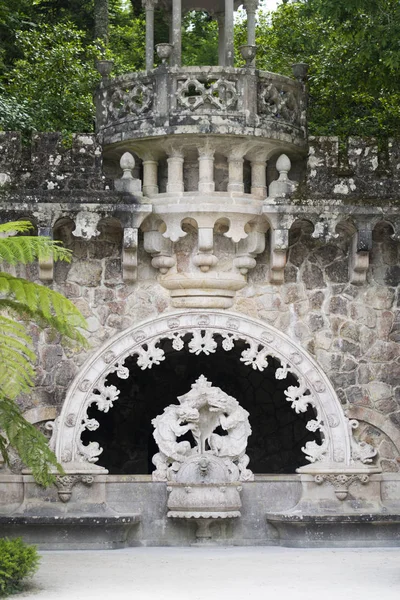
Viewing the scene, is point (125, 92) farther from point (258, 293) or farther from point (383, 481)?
point (383, 481)

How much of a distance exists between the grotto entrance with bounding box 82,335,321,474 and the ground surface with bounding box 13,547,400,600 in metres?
4.04

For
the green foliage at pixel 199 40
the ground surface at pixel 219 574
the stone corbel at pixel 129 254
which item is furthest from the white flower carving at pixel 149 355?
the green foliage at pixel 199 40

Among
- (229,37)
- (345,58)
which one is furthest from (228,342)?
(345,58)

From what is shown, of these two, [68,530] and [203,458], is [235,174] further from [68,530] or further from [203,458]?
[68,530]

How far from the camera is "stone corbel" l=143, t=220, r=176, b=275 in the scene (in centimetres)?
1658

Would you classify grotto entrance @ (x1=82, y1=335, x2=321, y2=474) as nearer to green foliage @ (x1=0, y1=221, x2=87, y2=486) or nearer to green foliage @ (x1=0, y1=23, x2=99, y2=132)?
green foliage @ (x1=0, y1=23, x2=99, y2=132)

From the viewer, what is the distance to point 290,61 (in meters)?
21.5

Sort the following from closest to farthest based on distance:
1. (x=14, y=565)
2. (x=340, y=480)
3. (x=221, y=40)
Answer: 1. (x=14, y=565)
2. (x=340, y=480)
3. (x=221, y=40)

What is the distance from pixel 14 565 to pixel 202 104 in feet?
19.8

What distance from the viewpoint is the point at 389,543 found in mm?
16078

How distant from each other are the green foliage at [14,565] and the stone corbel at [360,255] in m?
5.70

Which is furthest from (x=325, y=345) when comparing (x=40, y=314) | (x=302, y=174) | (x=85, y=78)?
(x=85, y=78)

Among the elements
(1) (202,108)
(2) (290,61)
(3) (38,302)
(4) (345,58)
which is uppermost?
(2) (290,61)

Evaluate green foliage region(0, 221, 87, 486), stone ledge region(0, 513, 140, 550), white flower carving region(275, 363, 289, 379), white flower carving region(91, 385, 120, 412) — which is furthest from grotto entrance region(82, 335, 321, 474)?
green foliage region(0, 221, 87, 486)
